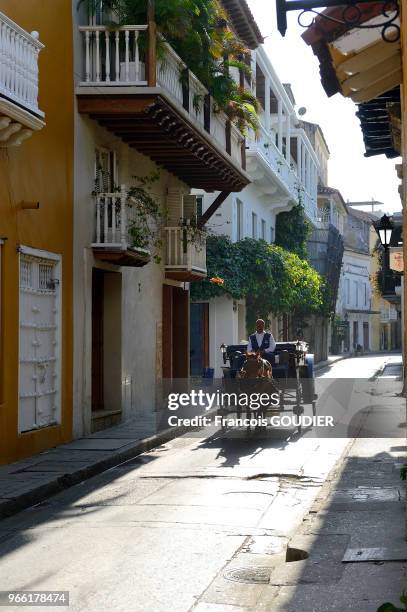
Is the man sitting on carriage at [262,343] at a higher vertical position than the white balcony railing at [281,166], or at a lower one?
lower

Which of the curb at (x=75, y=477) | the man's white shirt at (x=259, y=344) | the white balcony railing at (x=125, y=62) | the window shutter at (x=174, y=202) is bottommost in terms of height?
the curb at (x=75, y=477)

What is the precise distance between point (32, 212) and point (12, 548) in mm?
6756

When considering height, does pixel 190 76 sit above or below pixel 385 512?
above

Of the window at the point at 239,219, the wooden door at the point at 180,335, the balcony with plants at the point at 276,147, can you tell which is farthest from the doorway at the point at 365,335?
the wooden door at the point at 180,335

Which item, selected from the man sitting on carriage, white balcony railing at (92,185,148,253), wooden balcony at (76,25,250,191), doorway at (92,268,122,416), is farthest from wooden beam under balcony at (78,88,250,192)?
the man sitting on carriage

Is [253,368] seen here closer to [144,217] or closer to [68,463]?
[144,217]

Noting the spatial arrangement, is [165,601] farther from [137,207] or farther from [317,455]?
[137,207]

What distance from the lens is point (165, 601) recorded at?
6.36 metres

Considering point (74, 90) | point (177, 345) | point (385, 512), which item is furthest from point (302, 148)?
point (385, 512)

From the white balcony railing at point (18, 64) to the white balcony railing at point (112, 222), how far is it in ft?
12.8

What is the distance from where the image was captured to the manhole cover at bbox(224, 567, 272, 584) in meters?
7.03

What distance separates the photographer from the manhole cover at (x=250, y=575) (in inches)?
277

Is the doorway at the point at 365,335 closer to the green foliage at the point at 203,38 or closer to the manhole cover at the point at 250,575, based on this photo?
the green foliage at the point at 203,38

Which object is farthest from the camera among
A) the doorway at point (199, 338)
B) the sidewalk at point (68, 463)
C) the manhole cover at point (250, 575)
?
Result: the doorway at point (199, 338)
